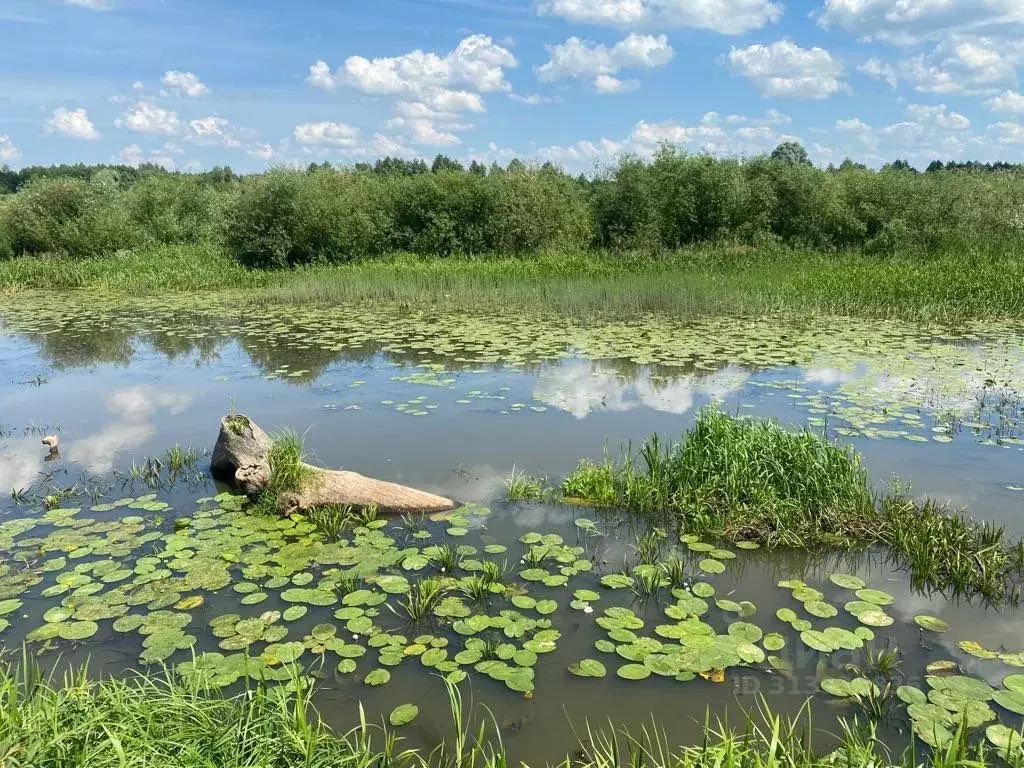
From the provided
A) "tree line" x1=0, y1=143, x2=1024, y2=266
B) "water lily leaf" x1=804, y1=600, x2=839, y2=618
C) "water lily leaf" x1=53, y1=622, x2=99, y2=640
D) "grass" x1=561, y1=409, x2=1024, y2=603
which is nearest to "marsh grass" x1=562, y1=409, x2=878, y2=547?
"grass" x1=561, y1=409, x2=1024, y2=603

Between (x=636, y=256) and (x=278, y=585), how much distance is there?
1812cm

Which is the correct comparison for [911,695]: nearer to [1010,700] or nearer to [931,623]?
[1010,700]

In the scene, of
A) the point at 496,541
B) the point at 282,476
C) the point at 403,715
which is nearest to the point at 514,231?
the point at 282,476

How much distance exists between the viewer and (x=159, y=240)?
1051 inches

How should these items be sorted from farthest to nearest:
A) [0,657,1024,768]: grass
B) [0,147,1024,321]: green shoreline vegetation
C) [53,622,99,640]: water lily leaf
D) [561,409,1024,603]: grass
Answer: [0,147,1024,321]: green shoreline vegetation
[561,409,1024,603]: grass
[53,622,99,640]: water lily leaf
[0,657,1024,768]: grass

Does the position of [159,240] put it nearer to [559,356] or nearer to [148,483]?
[559,356]

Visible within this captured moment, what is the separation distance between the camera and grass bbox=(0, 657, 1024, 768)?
2332 mm

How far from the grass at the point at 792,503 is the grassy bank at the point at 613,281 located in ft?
27.2

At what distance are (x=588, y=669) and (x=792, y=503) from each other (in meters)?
2.29

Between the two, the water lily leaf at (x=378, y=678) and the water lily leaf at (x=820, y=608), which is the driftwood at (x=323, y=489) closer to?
the water lily leaf at (x=378, y=678)

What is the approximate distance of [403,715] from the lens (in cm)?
303

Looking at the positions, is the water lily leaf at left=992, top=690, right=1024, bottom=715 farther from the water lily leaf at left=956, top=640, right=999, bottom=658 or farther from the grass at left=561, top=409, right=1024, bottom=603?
the grass at left=561, top=409, right=1024, bottom=603

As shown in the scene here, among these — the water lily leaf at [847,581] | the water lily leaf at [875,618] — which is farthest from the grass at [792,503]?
the water lily leaf at [875,618]

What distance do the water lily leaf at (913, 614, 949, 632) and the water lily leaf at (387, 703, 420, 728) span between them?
2661mm
